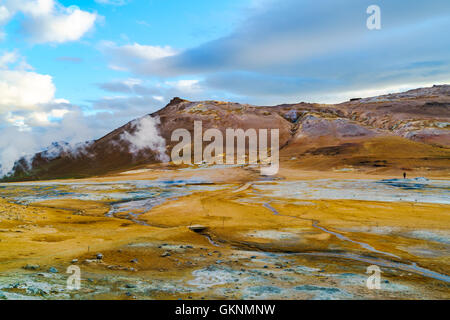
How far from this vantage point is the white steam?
164375mm

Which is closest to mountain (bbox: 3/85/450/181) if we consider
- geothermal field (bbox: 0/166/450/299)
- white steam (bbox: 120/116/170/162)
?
white steam (bbox: 120/116/170/162)

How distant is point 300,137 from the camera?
157875 mm

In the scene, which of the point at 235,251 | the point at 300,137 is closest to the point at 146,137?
the point at 300,137

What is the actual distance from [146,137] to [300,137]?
257ft

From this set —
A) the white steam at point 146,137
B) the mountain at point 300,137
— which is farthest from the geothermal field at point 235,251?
the white steam at point 146,137

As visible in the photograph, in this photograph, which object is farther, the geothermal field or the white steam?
the white steam

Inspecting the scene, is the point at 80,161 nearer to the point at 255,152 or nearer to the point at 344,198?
the point at 255,152

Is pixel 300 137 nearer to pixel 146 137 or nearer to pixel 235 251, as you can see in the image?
pixel 146 137

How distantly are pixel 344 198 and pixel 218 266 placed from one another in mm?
37834

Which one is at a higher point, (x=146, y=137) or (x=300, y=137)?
(x=146, y=137)

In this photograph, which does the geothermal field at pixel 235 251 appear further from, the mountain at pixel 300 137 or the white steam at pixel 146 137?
the white steam at pixel 146 137

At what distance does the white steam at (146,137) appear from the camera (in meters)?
164

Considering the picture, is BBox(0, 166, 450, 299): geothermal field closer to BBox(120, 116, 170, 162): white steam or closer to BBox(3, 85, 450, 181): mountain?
BBox(3, 85, 450, 181): mountain

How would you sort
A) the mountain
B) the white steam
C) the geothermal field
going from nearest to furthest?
the geothermal field
the mountain
the white steam
